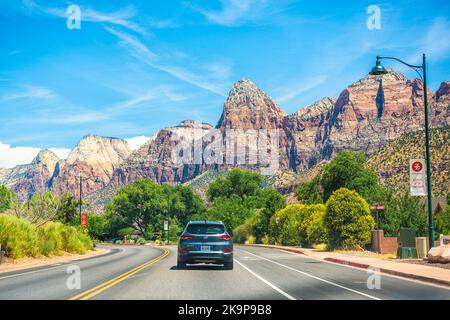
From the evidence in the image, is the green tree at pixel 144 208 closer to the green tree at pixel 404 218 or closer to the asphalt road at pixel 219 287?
the green tree at pixel 404 218

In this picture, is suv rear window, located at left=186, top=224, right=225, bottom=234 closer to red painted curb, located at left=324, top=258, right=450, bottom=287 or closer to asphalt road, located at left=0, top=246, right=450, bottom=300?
asphalt road, located at left=0, top=246, right=450, bottom=300

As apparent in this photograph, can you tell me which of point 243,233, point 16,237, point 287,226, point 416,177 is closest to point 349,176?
point 243,233

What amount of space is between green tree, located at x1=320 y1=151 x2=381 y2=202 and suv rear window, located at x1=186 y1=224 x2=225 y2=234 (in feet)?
152

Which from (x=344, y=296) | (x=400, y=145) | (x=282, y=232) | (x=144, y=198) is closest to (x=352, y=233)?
(x=282, y=232)

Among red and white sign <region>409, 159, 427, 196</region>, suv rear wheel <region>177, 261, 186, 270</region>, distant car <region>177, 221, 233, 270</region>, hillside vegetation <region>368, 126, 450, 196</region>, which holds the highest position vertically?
hillside vegetation <region>368, 126, 450, 196</region>

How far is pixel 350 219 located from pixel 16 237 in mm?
20940

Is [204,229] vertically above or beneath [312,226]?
above

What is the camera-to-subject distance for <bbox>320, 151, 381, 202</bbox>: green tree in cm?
6581

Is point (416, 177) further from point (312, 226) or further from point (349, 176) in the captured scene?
point (349, 176)

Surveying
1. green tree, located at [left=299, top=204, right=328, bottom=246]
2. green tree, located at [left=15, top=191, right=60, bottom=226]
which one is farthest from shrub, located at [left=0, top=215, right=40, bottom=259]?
green tree, located at [left=299, top=204, right=328, bottom=246]

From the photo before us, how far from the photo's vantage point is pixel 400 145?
103m

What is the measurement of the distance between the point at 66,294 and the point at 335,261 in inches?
689

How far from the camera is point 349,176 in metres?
67.0

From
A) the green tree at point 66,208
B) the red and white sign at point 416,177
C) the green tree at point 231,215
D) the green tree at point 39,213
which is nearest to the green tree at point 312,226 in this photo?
the red and white sign at point 416,177
